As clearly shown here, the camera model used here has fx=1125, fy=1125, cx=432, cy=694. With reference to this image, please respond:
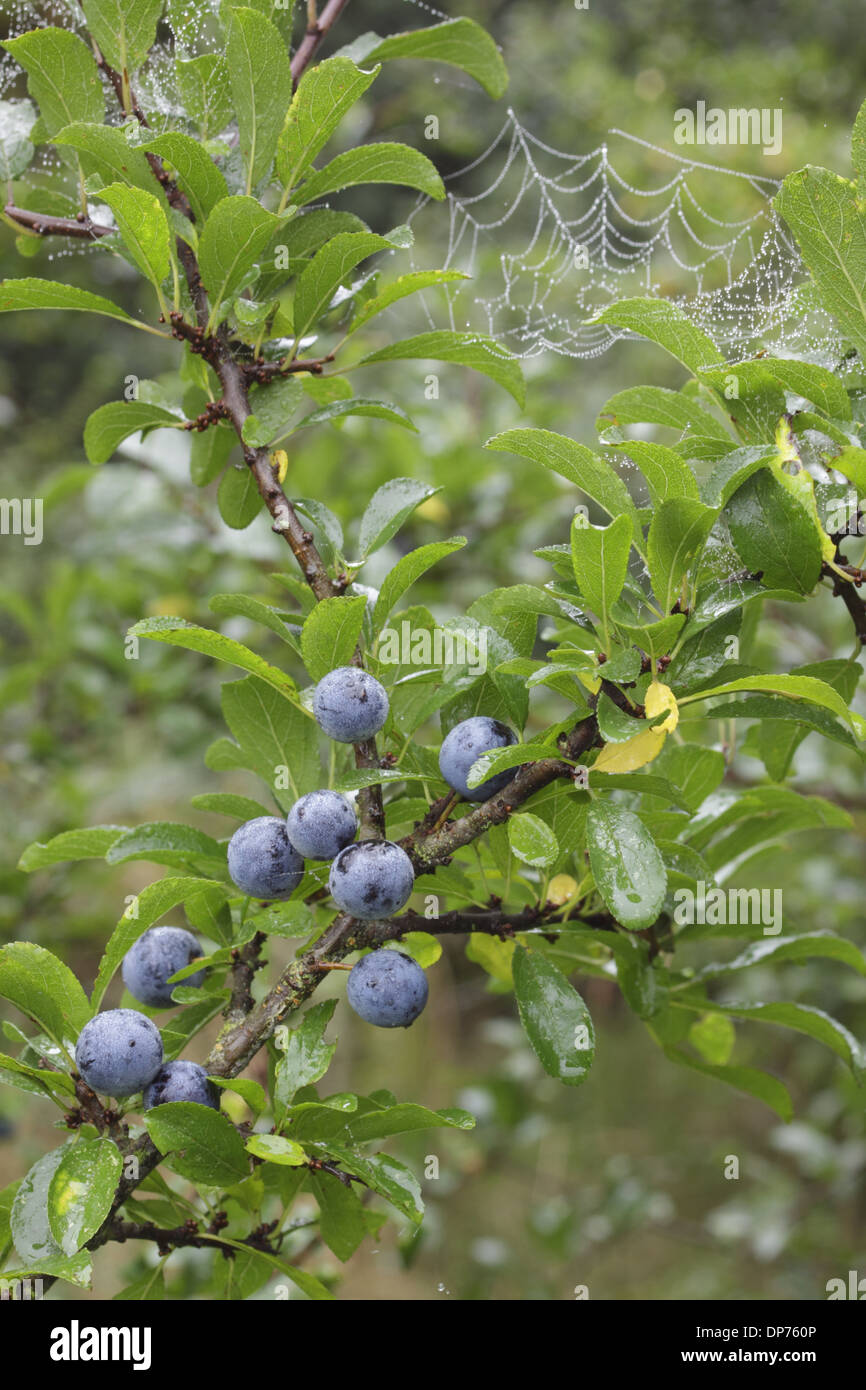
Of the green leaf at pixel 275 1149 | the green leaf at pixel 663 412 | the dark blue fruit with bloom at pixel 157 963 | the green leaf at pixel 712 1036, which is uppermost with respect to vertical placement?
the green leaf at pixel 663 412

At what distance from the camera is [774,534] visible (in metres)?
0.81

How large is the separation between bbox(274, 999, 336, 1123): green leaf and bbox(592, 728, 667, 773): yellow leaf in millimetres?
269

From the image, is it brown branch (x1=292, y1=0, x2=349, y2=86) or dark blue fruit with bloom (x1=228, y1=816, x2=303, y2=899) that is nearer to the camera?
dark blue fruit with bloom (x1=228, y1=816, x2=303, y2=899)

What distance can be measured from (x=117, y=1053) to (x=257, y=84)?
764mm

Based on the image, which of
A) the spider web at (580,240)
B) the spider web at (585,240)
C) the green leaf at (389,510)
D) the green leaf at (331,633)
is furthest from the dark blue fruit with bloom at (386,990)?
the spider web at (585,240)

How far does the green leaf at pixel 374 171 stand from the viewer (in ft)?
3.07

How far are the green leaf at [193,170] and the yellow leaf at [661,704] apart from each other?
1.69ft

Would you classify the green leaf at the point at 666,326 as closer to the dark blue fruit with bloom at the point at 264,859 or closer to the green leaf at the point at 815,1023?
the dark blue fruit with bloom at the point at 264,859

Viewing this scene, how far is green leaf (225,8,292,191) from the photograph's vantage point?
2.88ft

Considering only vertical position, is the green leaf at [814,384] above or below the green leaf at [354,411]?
below

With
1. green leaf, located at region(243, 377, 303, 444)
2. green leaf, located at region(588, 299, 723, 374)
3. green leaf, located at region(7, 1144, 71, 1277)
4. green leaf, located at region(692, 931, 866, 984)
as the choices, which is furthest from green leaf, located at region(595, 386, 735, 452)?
green leaf, located at region(7, 1144, 71, 1277)

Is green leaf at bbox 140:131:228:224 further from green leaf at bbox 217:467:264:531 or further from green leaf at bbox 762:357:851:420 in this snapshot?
green leaf at bbox 762:357:851:420

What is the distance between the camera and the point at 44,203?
1.08 meters
